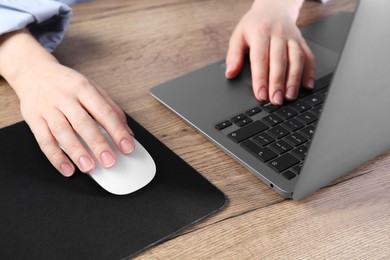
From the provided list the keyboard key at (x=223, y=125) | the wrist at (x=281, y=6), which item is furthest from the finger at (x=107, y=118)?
the wrist at (x=281, y=6)

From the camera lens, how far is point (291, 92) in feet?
2.20

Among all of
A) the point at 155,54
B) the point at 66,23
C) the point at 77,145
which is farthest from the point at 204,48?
the point at 77,145

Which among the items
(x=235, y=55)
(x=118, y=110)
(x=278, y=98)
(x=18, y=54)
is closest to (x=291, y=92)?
(x=278, y=98)

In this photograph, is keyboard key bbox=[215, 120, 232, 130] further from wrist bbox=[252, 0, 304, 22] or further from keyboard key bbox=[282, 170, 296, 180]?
wrist bbox=[252, 0, 304, 22]

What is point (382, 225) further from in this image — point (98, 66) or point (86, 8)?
point (86, 8)

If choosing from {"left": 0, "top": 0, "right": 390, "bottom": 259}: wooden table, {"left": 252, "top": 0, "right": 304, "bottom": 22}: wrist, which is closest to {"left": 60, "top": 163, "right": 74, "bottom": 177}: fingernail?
{"left": 0, "top": 0, "right": 390, "bottom": 259}: wooden table

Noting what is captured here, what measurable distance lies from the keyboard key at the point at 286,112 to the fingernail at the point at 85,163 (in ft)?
0.82

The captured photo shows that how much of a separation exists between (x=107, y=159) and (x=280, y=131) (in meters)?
0.21

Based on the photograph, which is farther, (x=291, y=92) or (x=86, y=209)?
(x=291, y=92)

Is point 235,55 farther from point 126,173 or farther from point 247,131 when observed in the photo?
point 126,173

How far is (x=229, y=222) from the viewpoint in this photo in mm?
521

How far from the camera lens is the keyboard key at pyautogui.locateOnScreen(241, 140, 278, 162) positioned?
0.57 meters

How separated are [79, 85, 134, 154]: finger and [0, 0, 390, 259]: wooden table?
0.06 m

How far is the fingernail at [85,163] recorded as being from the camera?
0.55 m
